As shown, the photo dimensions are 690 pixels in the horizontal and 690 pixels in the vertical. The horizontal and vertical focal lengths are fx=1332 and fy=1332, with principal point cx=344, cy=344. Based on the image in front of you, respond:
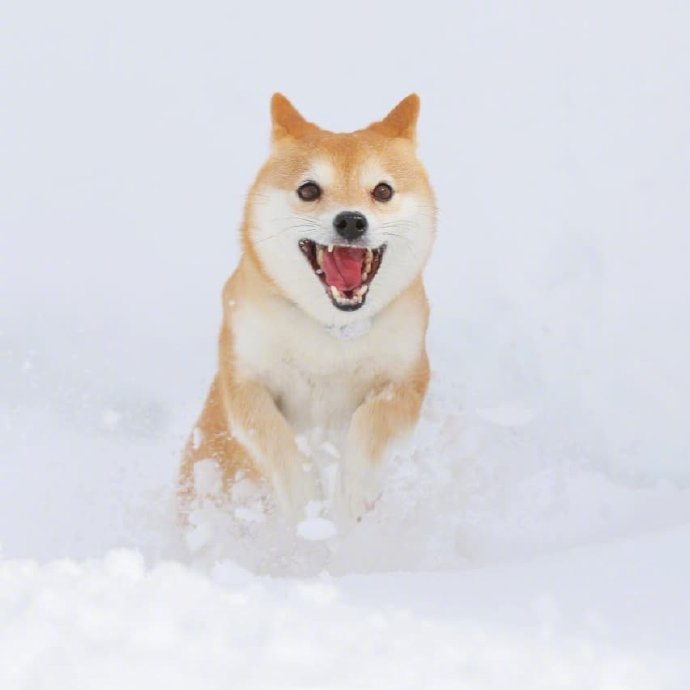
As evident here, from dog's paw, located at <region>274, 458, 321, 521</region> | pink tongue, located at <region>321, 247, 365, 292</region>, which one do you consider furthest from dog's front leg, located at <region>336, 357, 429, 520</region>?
pink tongue, located at <region>321, 247, 365, 292</region>

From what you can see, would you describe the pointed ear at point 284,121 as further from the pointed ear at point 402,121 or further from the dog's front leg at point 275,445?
the dog's front leg at point 275,445

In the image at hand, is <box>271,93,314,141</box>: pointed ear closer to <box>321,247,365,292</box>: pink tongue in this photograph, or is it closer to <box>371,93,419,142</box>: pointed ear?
<box>371,93,419,142</box>: pointed ear

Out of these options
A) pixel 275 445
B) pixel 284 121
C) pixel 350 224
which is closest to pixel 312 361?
pixel 275 445

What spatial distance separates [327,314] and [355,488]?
57 centimetres

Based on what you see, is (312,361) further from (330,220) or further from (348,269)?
(330,220)

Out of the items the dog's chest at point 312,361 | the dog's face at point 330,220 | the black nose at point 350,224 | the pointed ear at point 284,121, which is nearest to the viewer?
the black nose at point 350,224

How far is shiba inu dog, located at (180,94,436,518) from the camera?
13.5 feet

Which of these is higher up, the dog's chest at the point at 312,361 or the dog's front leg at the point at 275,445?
the dog's chest at the point at 312,361

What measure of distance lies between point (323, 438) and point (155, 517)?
75cm

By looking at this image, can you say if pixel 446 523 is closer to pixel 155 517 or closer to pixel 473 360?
pixel 155 517

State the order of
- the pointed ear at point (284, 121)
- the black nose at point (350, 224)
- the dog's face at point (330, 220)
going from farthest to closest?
the pointed ear at point (284, 121)
the dog's face at point (330, 220)
the black nose at point (350, 224)

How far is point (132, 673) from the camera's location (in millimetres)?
2525

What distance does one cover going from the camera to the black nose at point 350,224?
3926mm

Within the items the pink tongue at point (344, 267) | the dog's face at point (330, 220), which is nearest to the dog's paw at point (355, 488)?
the dog's face at point (330, 220)
